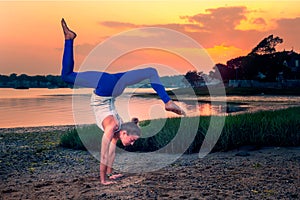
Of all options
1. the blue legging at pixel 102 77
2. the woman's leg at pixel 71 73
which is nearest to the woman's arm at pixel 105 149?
the blue legging at pixel 102 77

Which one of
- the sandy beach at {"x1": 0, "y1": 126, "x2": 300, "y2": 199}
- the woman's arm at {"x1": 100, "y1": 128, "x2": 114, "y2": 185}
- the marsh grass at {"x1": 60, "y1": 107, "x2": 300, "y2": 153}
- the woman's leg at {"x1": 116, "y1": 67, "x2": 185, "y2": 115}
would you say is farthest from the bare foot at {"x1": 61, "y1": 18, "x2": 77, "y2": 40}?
the marsh grass at {"x1": 60, "y1": 107, "x2": 300, "y2": 153}

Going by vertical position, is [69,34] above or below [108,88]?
above

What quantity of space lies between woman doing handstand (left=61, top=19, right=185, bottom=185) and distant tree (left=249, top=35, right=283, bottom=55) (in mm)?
75494

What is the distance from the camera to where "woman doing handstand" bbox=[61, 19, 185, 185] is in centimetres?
510

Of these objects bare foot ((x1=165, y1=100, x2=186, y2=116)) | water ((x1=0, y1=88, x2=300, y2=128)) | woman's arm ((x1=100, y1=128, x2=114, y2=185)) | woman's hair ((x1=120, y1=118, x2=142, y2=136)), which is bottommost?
water ((x1=0, y1=88, x2=300, y2=128))

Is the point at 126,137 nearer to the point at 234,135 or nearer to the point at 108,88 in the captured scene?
the point at 108,88

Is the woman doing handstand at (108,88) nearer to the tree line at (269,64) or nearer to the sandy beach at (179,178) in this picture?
the sandy beach at (179,178)

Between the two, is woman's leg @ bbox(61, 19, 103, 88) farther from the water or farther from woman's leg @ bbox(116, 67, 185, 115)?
the water

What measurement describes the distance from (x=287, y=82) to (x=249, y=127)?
66663mm

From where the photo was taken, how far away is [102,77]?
5676mm

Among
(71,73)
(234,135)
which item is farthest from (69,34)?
(234,135)

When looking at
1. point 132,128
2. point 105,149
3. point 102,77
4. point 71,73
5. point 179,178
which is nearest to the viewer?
point 71,73

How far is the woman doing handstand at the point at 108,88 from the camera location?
510 centimetres

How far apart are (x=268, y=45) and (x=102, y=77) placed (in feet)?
252
